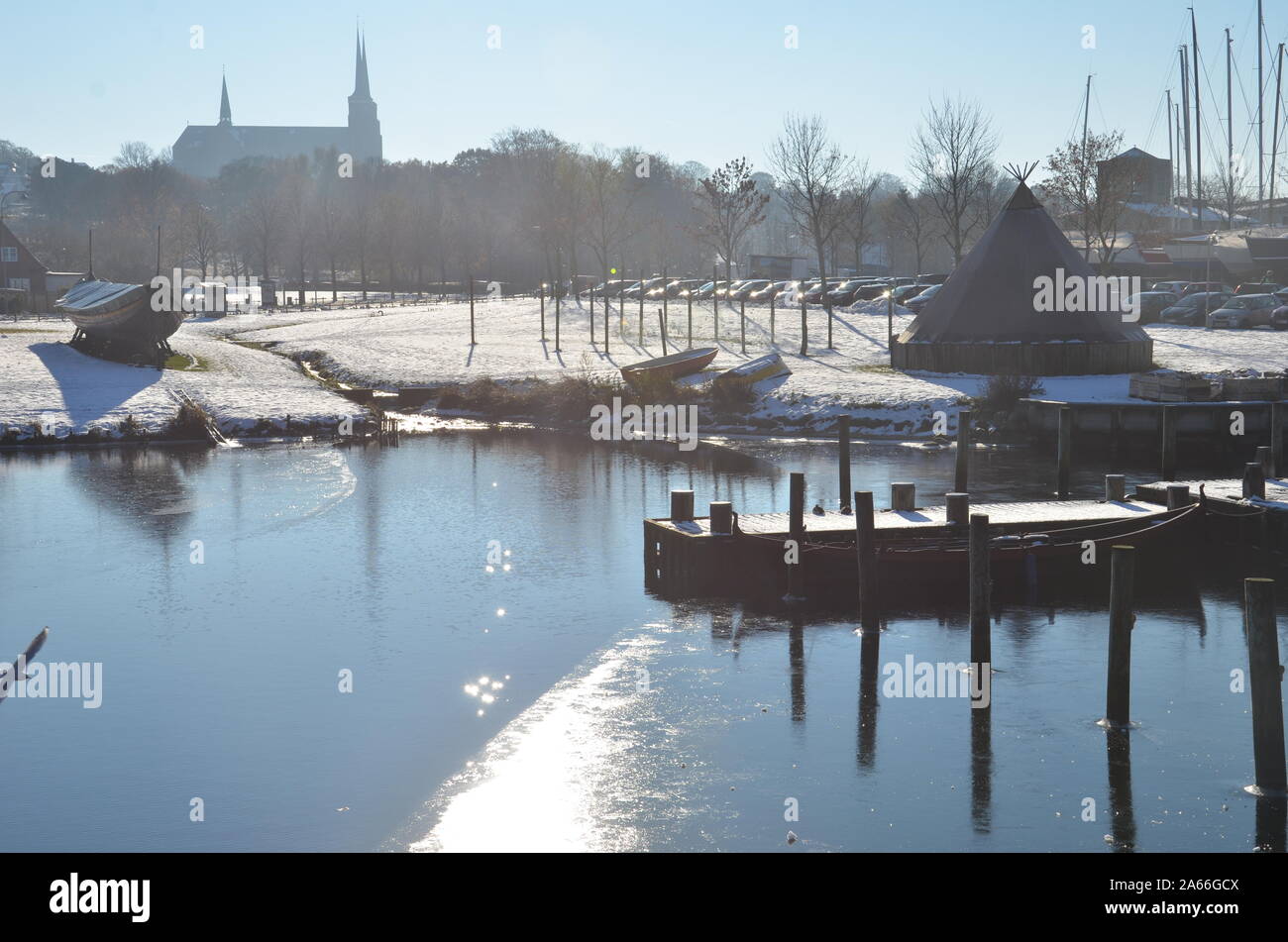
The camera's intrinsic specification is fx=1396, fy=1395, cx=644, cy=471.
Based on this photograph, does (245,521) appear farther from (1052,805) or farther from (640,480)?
(1052,805)

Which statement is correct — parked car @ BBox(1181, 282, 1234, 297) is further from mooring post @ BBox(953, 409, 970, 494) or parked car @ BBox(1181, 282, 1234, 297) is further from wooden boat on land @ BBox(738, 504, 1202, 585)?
wooden boat on land @ BBox(738, 504, 1202, 585)

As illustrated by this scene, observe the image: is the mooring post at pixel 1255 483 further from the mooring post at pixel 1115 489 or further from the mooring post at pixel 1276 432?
the mooring post at pixel 1276 432

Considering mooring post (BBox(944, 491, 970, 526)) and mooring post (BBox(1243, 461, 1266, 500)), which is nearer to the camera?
mooring post (BBox(944, 491, 970, 526))

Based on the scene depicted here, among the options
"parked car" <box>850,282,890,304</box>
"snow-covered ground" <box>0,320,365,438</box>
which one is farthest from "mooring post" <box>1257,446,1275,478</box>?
"parked car" <box>850,282,890,304</box>

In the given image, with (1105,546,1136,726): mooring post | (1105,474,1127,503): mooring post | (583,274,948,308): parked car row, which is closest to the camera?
(1105,546,1136,726): mooring post

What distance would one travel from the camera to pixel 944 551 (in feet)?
79.5

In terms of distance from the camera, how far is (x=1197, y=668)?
65.3ft

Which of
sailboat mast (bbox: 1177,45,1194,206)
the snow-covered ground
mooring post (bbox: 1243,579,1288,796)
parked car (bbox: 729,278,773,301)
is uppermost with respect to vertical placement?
sailboat mast (bbox: 1177,45,1194,206)

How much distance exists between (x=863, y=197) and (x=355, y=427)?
61.7 m

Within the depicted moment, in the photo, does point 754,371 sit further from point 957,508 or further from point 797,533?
point 797,533

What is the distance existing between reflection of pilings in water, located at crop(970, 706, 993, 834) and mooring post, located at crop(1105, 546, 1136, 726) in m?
1.50

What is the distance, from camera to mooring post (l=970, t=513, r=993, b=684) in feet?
60.4
